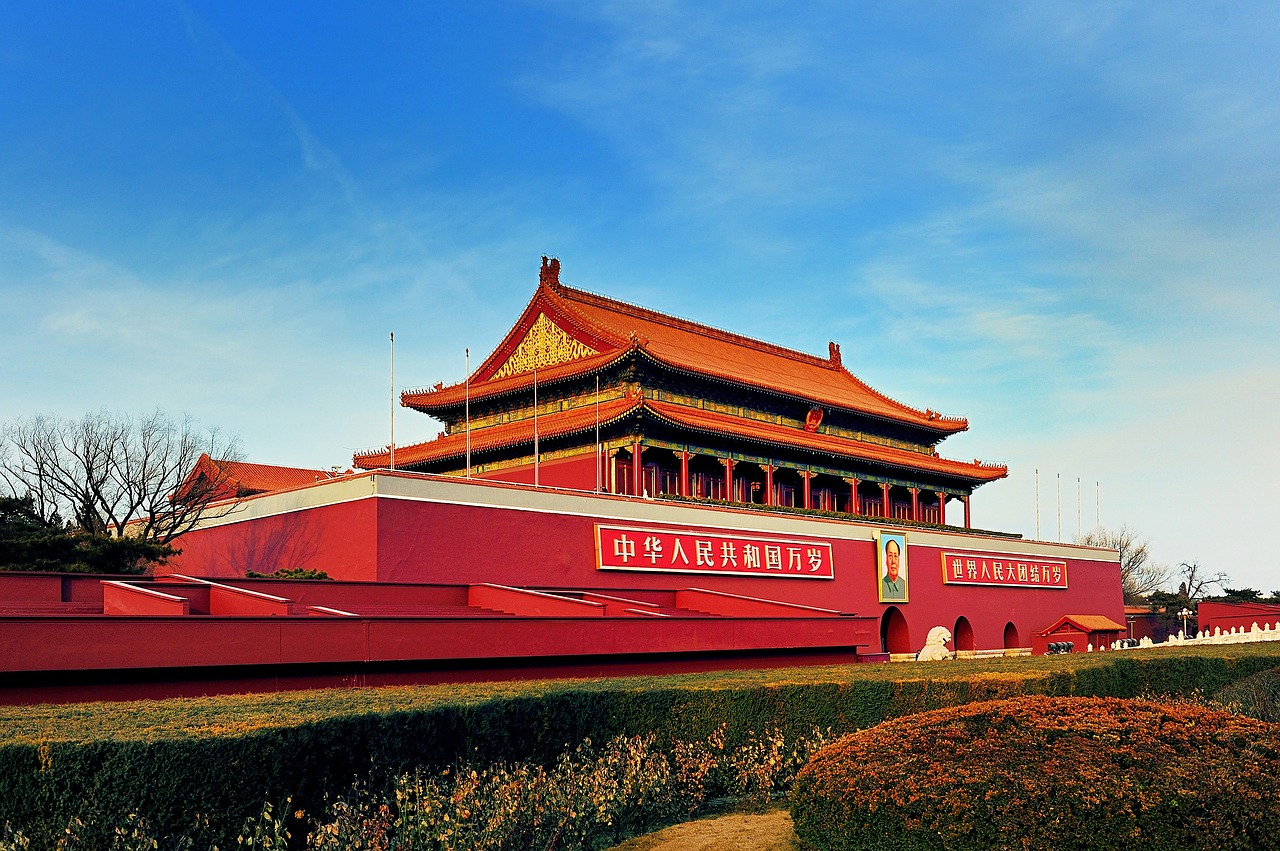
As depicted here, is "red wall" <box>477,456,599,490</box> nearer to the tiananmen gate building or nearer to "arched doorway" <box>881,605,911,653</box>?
the tiananmen gate building

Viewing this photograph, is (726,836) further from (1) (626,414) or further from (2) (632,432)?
(2) (632,432)

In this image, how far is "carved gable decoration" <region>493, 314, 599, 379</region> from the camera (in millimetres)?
34031

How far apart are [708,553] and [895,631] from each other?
9.60m

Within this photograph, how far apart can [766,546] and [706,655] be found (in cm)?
1115

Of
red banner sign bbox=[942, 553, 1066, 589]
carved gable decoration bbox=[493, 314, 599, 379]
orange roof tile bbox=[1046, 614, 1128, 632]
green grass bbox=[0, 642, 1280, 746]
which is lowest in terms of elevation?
orange roof tile bbox=[1046, 614, 1128, 632]

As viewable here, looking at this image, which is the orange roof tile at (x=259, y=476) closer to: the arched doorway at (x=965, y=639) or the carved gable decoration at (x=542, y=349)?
the carved gable decoration at (x=542, y=349)

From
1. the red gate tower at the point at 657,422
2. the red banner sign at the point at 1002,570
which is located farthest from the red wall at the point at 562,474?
the red banner sign at the point at 1002,570

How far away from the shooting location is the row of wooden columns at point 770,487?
3070 cm

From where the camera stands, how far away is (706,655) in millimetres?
18828

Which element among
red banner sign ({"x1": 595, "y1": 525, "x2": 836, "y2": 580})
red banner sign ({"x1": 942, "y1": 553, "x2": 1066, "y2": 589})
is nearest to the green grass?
red banner sign ({"x1": 595, "y1": 525, "x2": 836, "y2": 580})

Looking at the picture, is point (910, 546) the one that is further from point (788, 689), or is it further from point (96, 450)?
point (788, 689)

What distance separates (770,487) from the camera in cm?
3453

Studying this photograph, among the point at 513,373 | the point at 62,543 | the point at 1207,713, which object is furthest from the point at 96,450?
the point at 1207,713

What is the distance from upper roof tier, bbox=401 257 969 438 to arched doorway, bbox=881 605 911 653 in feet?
22.3
